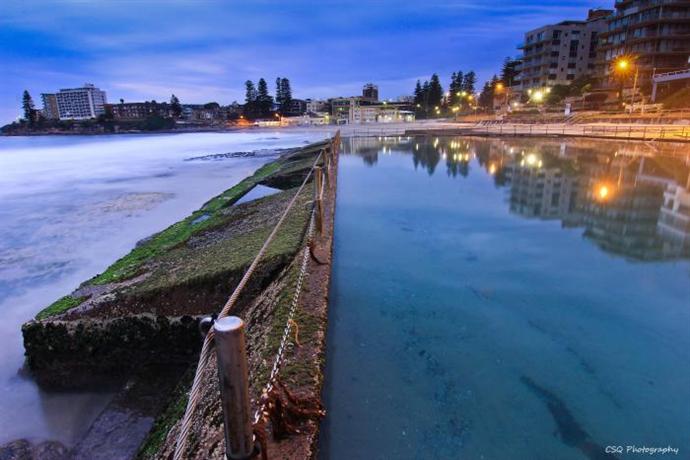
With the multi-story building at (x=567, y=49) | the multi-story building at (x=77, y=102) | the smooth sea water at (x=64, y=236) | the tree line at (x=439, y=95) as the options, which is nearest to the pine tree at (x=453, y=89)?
the tree line at (x=439, y=95)

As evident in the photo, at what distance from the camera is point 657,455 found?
3256 mm

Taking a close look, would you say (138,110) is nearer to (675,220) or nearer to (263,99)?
(263,99)

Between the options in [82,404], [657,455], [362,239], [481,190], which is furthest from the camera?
[481,190]

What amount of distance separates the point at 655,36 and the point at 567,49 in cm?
1812

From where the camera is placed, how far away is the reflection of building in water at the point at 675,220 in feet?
25.7

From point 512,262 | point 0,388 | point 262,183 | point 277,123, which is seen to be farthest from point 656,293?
point 277,123

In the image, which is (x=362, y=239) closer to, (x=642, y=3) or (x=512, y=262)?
(x=512, y=262)

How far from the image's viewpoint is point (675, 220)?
30.6ft

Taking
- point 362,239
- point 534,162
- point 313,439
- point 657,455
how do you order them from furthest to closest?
1. point 534,162
2. point 362,239
3. point 657,455
4. point 313,439

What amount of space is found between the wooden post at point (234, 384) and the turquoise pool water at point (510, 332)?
1582 millimetres

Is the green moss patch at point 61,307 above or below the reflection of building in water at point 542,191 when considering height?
below

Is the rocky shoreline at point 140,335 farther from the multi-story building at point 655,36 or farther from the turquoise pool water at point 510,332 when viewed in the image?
the multi-story building at point 655,36

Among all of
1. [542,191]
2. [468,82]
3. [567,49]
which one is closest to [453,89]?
[468,82]

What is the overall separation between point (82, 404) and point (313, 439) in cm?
394
